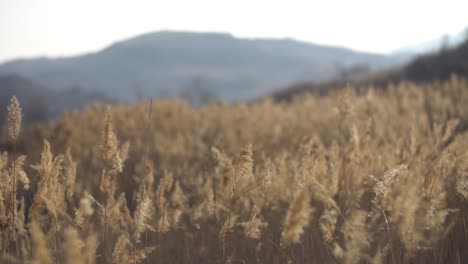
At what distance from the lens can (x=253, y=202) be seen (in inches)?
90.4

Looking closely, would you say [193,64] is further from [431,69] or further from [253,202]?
[253,202]

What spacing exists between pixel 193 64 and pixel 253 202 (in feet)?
518

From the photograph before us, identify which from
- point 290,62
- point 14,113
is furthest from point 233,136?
point 290,62

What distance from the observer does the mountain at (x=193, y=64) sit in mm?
136875

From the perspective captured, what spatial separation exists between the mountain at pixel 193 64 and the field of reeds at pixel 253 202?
121 m

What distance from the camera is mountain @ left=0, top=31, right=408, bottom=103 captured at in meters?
137

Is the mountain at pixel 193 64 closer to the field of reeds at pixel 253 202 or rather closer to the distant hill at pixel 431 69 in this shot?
the distant hill at pixel 431 69

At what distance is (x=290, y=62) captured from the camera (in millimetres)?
153250

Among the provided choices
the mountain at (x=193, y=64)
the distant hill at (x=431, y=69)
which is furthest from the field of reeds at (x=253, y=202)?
the mountain at (x=193, y=64)

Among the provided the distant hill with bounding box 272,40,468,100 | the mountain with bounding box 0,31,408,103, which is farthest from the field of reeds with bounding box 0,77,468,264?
the mountain with bounding box 0,31,408,103

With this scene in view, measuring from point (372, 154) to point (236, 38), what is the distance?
174m

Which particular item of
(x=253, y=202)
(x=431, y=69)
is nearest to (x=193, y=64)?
(x=431, y=69)

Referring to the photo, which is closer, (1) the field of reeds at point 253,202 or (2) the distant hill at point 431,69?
(1) the field of reeds at point 253,202

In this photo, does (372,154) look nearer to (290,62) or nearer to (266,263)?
(266,263)
